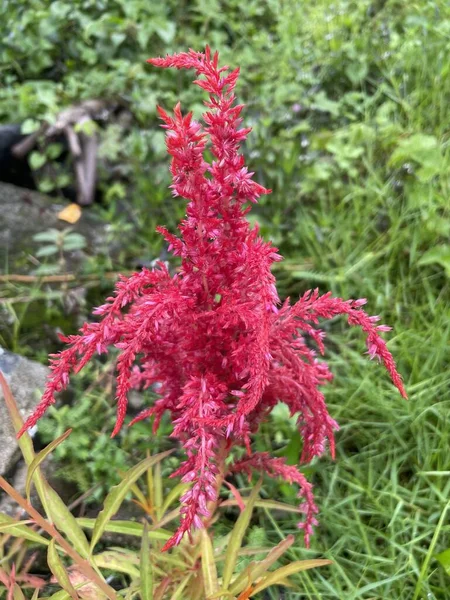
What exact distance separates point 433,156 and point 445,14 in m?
1.16

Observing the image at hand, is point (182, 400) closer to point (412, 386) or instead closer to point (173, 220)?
point (412, 386)

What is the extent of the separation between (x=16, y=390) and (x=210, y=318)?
3.38 feet

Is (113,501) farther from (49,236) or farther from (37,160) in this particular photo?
(37,160)

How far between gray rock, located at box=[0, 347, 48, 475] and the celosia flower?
0.77m

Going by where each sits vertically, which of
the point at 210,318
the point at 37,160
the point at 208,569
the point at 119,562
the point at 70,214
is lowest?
the point at 119,562

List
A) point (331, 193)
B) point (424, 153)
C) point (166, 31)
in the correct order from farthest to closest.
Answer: point (166, 31)
point (331, 193)
point (424, 153)

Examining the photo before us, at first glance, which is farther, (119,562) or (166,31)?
(166,31)

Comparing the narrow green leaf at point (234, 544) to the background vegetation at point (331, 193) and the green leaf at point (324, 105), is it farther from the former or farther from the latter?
the green leaf at point (324, 105)

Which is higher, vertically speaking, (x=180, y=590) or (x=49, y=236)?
(x=49, y=236)

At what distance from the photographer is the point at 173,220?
272 cm

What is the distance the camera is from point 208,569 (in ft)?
4.49

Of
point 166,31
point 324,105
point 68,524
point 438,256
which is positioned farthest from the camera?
point 166,31

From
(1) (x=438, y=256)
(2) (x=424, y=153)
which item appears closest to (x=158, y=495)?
(1) (x=438, y=256)

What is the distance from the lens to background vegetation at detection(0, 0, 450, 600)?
1818mm
